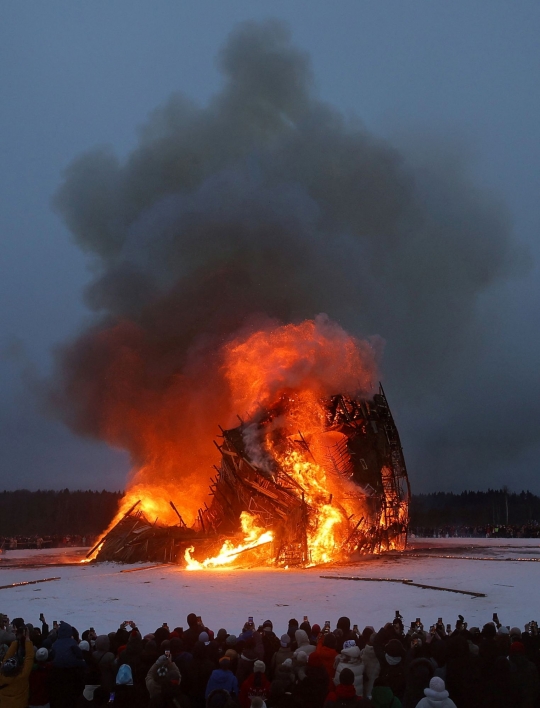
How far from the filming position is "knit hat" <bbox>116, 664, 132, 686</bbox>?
7645 mm

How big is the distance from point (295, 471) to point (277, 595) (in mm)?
14679

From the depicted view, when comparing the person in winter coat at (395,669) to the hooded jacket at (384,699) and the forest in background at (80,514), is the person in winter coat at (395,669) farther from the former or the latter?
the forest in background at (80,514)

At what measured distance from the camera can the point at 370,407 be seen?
4147 cm

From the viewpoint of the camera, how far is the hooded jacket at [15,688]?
26.8ft

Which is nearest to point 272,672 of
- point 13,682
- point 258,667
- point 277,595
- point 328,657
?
point 328,657

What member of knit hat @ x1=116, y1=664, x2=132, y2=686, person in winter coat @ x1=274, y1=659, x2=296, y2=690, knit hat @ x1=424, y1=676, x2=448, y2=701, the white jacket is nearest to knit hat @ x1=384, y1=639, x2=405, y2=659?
the white jacket

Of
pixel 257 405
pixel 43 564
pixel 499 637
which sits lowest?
pixel 43 564

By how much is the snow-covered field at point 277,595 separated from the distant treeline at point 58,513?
7459 centimetres

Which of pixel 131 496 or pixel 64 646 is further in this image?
pixel 131 496

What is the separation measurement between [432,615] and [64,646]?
11139 mm

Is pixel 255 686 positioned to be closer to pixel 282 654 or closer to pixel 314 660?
pixel 314 660

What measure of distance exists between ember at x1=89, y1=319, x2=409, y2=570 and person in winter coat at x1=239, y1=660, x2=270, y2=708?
2418 centimetres

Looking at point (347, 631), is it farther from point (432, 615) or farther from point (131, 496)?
point (131, 496)

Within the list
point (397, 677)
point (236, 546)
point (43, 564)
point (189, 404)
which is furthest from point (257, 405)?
point (397, 677)
